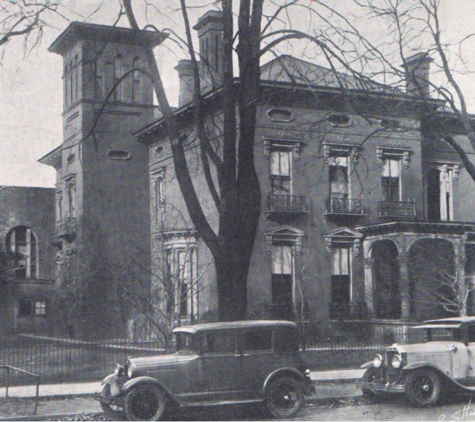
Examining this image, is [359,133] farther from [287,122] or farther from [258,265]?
[258,265]

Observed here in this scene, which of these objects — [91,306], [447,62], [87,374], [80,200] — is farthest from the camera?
[80,200]

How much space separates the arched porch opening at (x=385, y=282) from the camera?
28141 mm

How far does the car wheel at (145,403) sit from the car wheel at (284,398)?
170 cm

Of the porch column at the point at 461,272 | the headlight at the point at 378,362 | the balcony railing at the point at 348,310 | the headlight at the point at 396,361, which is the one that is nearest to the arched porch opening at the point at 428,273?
the porch column at the point at 461,272

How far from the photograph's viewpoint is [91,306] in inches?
1192

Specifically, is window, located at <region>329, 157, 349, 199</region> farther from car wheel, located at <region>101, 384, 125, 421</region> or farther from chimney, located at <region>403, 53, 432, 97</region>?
car wheel, located at <region>101, 384, 125, 421</region>

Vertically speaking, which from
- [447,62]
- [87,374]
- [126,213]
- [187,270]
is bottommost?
[87,374]

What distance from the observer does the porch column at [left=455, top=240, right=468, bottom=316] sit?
80.7 ft

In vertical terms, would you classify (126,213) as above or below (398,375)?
above

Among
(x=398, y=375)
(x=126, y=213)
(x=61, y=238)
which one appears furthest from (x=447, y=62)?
(x=61, y=238)

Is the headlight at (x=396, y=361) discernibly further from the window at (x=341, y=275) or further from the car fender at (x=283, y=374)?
the window at (x=341, y=275)

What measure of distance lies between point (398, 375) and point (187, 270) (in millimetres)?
13893

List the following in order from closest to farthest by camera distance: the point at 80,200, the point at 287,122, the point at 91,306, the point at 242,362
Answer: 1. the point at 242,362
2. the point at 287,122
3. the point at 91,306
4. the point at 80,200

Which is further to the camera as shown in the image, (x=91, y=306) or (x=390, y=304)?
(x=91, y=306)
